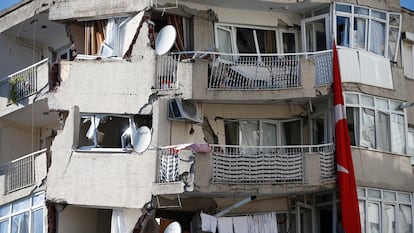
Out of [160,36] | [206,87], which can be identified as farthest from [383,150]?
[160,36]

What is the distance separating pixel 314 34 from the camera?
2758 centimetres

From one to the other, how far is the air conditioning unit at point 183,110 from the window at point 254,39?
2.39m

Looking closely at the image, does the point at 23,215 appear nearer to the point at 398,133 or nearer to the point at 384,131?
the point at 384,131

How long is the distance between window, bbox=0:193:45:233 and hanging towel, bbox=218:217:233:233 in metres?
5.21

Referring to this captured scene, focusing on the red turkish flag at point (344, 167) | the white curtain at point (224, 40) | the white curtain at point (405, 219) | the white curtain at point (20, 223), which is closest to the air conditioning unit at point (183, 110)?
the white curtain at point (224, 40)

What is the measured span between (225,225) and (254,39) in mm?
5931

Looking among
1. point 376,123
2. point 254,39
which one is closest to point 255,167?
point 376,123

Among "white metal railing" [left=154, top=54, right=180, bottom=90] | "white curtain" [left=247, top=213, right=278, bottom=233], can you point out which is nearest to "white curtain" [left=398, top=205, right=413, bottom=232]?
"white curtain" [left=247, top=213, right=278, bottom=233]

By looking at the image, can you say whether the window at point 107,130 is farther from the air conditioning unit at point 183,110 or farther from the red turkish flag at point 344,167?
the red turkish flag at point 344,167

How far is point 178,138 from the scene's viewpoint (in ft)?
84.6

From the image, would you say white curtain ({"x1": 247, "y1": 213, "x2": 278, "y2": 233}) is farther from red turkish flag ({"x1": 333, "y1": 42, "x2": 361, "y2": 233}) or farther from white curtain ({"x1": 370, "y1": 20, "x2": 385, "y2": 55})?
white curtain ({"x1": 370, "y1": 20, "x2": 385, "y2": 55})

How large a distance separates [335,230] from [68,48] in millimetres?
10223

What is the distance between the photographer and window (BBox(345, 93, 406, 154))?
26.0 m

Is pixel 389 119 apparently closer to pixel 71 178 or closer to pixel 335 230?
pixel 335 230
